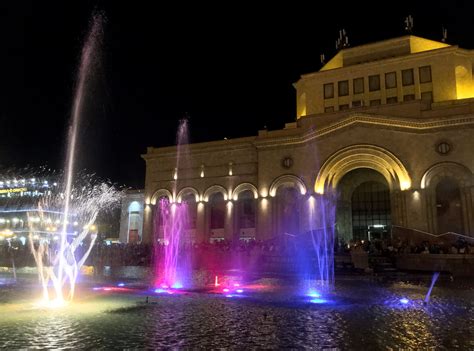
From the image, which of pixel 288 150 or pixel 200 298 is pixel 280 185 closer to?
pixel 288 150

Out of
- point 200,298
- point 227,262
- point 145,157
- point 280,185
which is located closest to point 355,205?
point 280,185

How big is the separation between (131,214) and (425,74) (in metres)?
35.3

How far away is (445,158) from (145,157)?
102ft

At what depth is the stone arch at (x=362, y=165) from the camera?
34.6 m

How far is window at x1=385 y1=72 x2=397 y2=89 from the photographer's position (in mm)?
39469

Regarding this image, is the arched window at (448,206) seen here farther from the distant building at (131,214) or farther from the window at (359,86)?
the distant building at (131,214)

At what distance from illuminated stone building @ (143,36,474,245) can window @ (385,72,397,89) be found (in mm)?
92

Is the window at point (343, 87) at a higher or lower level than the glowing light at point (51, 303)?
higher

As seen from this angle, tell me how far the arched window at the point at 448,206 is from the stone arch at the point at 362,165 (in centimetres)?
382

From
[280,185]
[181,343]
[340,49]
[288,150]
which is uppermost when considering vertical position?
[340,49]

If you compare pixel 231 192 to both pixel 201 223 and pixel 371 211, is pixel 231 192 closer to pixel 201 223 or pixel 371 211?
pixel 201 223

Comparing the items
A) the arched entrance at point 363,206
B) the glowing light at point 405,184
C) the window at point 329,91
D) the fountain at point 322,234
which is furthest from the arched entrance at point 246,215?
the glowing light at point 405,184

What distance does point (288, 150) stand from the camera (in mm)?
39781

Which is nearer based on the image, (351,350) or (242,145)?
(351,350)
